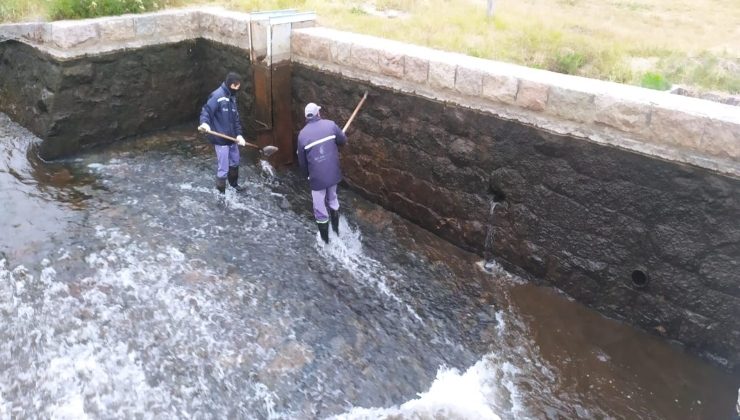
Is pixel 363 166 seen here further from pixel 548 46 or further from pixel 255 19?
pixel 548 46

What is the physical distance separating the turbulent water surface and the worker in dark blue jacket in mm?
490

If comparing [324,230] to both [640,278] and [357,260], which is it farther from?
[640,278]

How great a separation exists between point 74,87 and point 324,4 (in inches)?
176

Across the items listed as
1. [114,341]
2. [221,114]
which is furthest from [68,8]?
[114,341]

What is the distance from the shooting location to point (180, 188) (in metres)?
6.98

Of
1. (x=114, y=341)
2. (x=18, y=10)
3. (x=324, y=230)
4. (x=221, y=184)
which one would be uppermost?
(x=18, y=10)

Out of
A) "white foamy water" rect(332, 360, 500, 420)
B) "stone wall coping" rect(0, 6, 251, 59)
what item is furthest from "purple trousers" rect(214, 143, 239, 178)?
"white foamy water" rect(332, 360, 500, 420)

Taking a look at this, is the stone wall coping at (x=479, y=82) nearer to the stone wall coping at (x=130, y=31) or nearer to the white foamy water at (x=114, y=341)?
the stone wall coping at (x=130, y=31)

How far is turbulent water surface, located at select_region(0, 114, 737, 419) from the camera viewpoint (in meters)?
4.27

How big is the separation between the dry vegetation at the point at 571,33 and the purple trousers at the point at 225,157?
8.20ft

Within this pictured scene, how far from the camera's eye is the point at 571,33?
8.52 meters

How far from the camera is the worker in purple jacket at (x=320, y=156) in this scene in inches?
230

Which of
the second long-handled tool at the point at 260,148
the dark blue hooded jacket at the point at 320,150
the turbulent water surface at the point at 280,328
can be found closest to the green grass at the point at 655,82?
the turbulent water surface at the point at 280,328

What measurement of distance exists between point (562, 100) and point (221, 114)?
4016 mm
